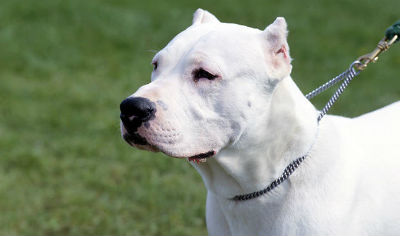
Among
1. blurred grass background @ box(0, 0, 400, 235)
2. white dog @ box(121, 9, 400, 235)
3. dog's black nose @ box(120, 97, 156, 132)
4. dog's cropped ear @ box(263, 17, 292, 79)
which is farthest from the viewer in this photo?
blurred grass background @ box(0, 0, 400, 235)

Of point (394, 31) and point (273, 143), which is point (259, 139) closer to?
point (273, 143)

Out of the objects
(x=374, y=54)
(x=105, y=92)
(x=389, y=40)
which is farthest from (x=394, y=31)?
(x=105, y=92)

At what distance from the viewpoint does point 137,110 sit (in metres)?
2.60

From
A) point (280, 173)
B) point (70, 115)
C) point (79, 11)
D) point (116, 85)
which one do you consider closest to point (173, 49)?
point (280, 173)

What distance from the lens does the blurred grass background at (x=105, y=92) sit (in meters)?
5.04

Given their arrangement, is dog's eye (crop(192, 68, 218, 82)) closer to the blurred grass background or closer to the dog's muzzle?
the dog's muzzle

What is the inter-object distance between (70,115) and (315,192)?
A: 427cm

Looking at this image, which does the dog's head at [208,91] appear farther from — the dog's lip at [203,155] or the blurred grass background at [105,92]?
the blurred grass background at [105,92]

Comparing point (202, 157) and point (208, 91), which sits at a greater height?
point (208, 91)

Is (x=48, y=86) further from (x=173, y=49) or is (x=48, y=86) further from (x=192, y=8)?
(x=173, y=49)

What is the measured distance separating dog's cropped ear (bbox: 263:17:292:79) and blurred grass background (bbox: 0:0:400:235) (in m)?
2.30

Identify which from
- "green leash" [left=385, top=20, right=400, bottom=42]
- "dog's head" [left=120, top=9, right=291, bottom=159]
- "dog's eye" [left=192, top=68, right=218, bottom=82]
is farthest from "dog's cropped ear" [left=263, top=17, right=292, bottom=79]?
"green leash" [left=385, top=20, right=400, bottom=42]

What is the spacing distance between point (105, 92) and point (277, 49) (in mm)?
4710

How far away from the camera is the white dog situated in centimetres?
270
